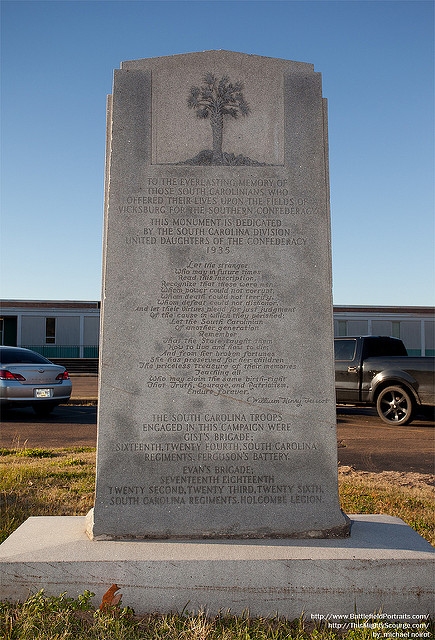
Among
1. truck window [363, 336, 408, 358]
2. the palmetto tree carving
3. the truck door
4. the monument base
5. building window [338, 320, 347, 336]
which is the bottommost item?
the monument base

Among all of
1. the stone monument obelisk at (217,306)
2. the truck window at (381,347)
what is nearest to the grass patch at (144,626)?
the stone monument obelisk at (217,306)

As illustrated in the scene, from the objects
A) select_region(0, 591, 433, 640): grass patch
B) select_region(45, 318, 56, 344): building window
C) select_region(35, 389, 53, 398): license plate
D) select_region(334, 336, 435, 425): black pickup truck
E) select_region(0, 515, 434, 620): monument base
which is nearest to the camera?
select_region(0, 591, 433, 640): grass patch

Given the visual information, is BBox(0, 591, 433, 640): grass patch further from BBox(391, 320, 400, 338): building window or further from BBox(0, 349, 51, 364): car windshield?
BBox(391, 320, 400, 338): building window

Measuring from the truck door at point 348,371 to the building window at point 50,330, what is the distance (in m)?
27.4

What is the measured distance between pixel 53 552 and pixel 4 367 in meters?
8.90

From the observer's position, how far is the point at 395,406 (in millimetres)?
11078

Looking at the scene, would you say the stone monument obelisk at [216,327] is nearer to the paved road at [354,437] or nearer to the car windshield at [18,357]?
the paved road at [354,437]

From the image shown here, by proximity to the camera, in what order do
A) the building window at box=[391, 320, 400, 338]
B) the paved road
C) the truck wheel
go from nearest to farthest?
the paved road
the truck wheel
the building window at box=[391, 320, 400, 338]

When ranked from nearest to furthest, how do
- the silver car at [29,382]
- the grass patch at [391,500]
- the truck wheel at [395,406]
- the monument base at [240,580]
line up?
the monument base at [240,580] → the grass patch at [391,500] → the truck wheel at [395,406] → the silver car at [29,382]

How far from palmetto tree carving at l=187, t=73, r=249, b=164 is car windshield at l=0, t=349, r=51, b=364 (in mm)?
9191

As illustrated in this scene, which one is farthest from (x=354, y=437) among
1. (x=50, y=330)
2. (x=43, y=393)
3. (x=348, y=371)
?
(x=50, y=330)

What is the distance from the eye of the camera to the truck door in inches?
468

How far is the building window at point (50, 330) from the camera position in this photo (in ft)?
119

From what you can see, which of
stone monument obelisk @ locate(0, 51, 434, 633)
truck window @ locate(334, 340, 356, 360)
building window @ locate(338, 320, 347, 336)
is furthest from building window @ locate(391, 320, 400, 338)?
stone monument obelisk @ locate(0, 51, 434, 633)
